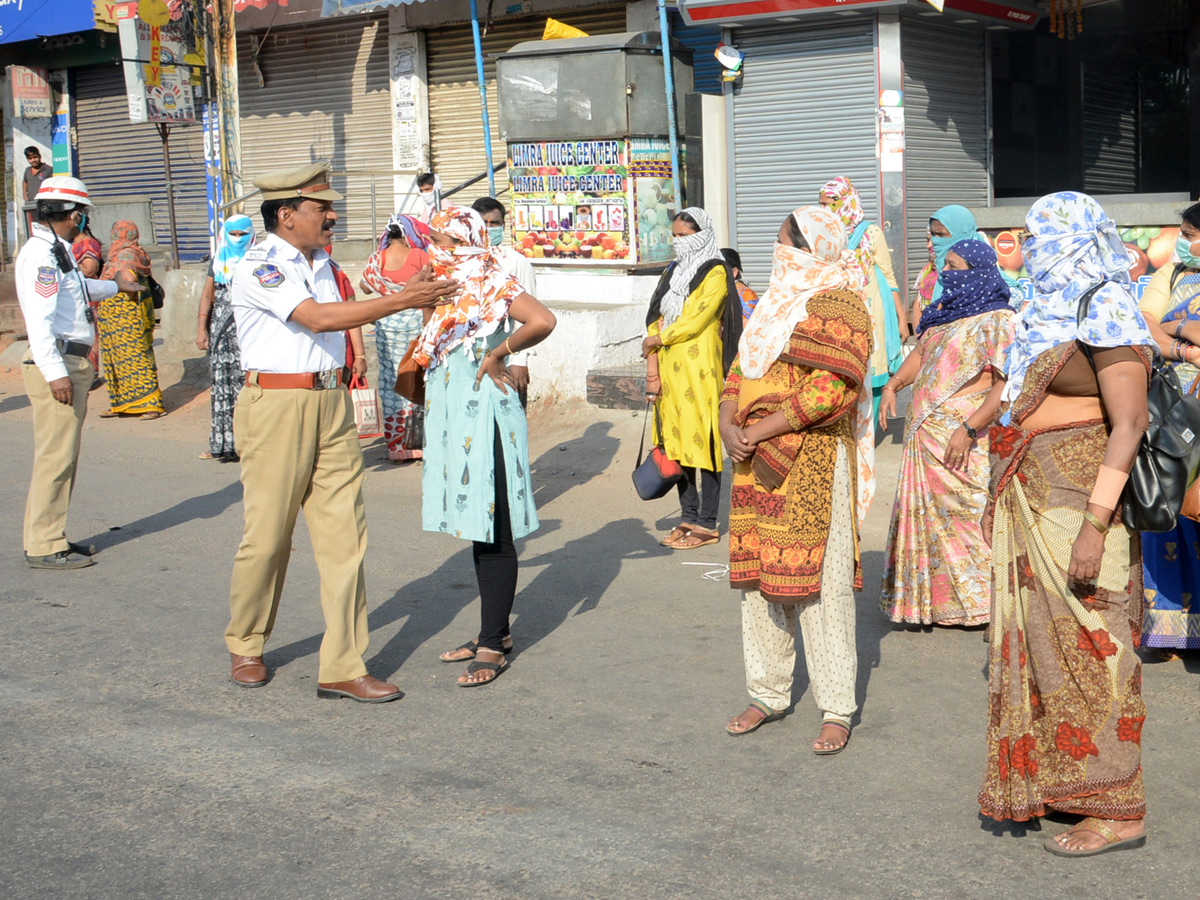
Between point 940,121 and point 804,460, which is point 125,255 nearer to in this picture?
point 940,121

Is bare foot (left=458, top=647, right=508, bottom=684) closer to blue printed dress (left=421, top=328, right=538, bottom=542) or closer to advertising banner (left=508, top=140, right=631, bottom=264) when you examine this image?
blue printed dress (left=421, top=328, right=538, bottom=542)

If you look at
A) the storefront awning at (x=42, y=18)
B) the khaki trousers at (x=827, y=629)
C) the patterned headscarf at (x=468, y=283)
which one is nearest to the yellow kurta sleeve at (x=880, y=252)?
the patterned headscarf at (x=468, y=283)

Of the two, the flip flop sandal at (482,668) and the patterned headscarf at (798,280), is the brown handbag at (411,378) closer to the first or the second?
the flip flop sandal at (482,668)

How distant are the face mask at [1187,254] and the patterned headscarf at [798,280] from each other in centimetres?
176

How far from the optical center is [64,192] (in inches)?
277

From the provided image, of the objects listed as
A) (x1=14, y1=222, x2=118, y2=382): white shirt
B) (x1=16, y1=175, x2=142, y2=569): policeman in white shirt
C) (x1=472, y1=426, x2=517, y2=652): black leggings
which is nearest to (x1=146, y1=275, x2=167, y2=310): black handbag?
(x1=16, y1=175, x2=142, y2=569): policeman in white shirt

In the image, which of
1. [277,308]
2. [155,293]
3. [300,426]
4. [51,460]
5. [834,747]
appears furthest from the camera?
[155,293]

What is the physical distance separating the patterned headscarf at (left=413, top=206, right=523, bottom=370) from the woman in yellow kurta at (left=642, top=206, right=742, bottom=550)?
2424 millimetres

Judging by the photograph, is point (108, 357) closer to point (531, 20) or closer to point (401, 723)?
point (531, 20)

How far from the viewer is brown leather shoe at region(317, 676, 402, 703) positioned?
491cm

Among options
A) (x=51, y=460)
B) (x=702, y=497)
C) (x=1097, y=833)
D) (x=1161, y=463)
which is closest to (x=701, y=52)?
(x=702, y=497)

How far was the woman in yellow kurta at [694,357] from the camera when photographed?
725cm

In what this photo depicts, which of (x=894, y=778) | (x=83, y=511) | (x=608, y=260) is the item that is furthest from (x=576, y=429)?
(x=894, y=778)

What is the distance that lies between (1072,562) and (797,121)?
28.1ft
